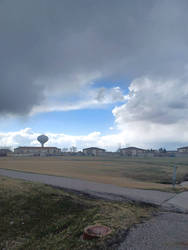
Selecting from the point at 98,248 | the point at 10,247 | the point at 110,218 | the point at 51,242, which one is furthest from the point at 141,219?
the point at 10,247

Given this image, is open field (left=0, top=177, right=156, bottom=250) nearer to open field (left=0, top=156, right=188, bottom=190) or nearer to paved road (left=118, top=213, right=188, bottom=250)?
paved road (left=118, top=213, right=188, bottom=250)

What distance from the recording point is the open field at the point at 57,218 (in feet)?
14.5

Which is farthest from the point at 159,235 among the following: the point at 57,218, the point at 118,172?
the point at 118,172

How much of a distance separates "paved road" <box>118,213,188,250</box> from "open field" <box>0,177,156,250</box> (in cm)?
29

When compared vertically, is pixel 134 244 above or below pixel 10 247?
above

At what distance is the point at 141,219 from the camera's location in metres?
5.54

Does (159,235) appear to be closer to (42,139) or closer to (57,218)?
(57,218)

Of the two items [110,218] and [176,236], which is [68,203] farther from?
[176,236]

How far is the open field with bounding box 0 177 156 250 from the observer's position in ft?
14.5

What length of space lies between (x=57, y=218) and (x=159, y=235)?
3007 mm

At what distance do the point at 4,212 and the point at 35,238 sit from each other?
2.23m

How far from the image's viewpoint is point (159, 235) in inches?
173

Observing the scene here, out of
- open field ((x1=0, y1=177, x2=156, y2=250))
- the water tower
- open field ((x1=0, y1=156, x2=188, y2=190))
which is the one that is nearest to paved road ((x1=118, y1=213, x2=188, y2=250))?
open field ((x1=0, y1=177, x2=156, y2=250))

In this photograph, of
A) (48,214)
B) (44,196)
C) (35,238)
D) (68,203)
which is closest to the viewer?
(35,238)
